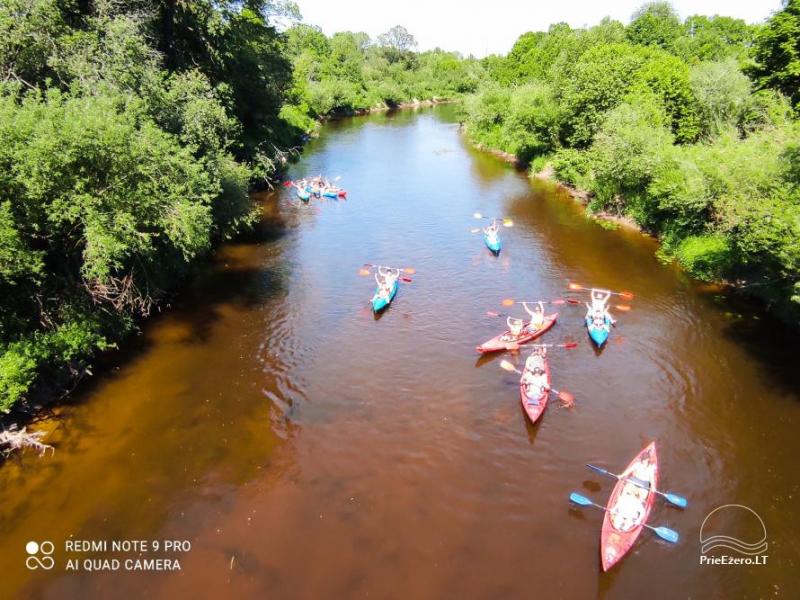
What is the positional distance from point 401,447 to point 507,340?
23.3ft

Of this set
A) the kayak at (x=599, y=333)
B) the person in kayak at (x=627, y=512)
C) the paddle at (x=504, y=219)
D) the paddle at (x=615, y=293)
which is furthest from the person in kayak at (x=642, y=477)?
the paddle at (x=504, y=219)

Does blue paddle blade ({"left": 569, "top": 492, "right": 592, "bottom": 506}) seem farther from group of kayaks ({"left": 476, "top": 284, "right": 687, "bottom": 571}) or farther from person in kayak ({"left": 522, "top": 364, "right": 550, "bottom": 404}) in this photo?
person in kayak ({"left": 522, "top": 364, "right": 550, "bottom": 404})

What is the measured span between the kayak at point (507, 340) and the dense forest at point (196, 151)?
28.5 ft

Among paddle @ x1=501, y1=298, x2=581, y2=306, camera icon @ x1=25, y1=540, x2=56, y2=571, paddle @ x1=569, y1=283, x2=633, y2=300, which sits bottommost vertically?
camera icon @ x1=25, y1=540, x2=56, y2=571

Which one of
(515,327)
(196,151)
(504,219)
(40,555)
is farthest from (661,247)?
(40,555)

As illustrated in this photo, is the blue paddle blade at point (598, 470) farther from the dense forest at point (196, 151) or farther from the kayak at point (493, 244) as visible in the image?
the kayak at point (493, 244)

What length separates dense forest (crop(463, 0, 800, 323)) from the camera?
20.9 m

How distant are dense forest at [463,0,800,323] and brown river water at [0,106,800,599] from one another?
9.32 feet

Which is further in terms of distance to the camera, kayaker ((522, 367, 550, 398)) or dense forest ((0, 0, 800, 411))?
kayaker ((522, 367, 550, 398))

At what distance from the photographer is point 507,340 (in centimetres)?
2039

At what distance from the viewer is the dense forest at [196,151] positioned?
15.7m

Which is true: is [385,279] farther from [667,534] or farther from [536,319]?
[667,534]

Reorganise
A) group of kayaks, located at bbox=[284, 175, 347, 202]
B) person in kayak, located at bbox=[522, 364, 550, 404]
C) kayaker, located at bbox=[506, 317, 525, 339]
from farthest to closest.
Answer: group of kayaks, located at bbox=[284, 175, 347, 202]
kayaker, located at bbox=[506, 317, 525, 339]
person in kayak, located at bbox=[522, 364, 550, 404]

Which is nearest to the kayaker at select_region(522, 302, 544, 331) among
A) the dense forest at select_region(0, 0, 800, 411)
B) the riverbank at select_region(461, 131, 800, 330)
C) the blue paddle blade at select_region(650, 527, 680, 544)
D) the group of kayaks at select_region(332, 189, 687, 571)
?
the group of kayaks at select_region(332, 189, 687, 571)
